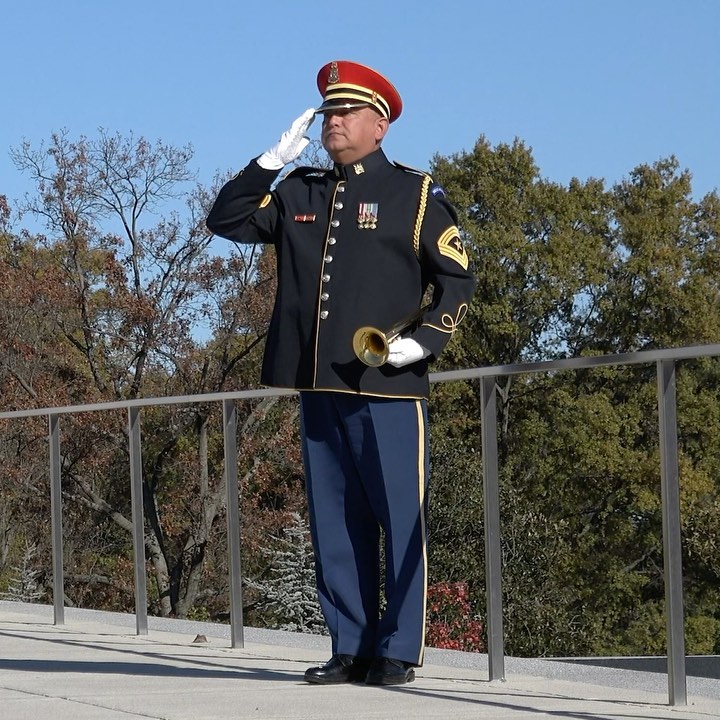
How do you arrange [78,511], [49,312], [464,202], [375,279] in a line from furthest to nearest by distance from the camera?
[464,202]
[49,312]
[78,511]
[375,279]

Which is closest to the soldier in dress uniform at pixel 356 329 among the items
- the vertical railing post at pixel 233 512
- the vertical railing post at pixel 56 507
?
the vertical railing post at pixel 233 512

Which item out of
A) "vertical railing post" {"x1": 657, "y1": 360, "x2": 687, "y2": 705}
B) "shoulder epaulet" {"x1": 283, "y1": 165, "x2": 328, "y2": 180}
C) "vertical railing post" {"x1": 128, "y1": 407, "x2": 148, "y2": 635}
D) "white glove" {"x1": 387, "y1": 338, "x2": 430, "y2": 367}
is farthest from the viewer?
"vertical railing post" {"x1": 128, "y1": 407, "x2": 148, "y2": 635}

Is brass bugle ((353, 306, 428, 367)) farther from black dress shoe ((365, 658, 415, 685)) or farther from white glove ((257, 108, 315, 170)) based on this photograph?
black dress shoe ((365, 658, 415, 685))

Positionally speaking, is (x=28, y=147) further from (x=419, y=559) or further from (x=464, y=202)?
(x=419, y=559)

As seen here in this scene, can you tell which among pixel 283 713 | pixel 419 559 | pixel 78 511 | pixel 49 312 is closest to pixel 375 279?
pixel 419 559

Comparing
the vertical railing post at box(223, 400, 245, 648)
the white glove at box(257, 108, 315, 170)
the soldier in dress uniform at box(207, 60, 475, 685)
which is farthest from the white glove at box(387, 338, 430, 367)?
the vertical railing post at box(223, 400, 245, 648)

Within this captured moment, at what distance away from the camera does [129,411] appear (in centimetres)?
605

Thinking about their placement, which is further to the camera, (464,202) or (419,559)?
(464,202)

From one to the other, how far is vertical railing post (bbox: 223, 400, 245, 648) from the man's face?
1483 millimetres

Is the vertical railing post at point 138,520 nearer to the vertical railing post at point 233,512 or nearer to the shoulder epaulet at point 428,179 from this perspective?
the vertical railing post at point 233,512

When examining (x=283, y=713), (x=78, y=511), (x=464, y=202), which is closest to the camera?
(x=283, y=713)

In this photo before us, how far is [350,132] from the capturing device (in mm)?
4059

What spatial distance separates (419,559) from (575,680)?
60 centimetres

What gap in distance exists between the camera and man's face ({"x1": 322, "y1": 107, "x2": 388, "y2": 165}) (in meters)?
4.06
